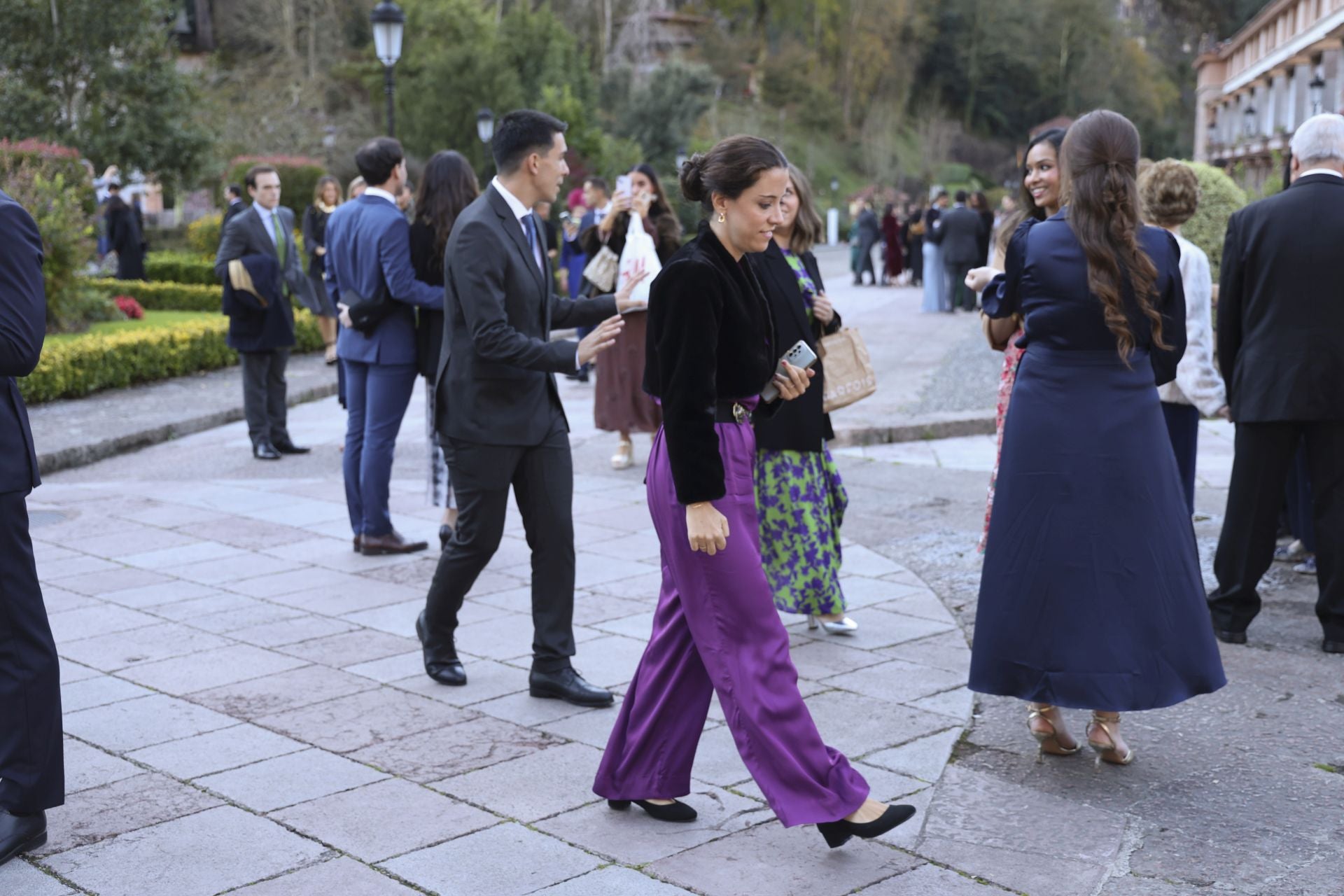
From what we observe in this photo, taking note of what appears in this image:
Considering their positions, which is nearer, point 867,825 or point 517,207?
point 867,825

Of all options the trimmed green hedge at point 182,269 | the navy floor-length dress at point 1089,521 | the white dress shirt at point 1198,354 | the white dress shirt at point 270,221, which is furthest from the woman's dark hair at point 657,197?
the trimmed green hedge at point 182,269

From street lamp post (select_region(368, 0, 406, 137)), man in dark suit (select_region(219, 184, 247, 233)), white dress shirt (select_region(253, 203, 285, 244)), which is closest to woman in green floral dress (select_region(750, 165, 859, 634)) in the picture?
white dress shirt (select_region(253, 203, 285, 244))

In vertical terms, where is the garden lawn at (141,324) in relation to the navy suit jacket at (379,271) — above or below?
below

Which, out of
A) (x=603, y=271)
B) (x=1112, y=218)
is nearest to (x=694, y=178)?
(x=1112, y=218)

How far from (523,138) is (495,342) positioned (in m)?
0.70

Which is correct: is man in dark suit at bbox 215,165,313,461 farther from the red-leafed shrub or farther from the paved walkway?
the red-leafed shrub

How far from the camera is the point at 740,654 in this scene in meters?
3.47

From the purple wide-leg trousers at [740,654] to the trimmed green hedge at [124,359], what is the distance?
28.3ft

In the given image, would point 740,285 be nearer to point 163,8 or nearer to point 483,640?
point 483,640

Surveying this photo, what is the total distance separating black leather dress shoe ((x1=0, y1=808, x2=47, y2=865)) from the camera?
356cm

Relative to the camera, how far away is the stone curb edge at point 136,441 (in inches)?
390

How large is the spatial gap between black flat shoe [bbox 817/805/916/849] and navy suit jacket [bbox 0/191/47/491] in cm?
214

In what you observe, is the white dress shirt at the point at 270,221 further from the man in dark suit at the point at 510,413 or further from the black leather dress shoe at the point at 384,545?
the man in dark suit at the point at 510,413

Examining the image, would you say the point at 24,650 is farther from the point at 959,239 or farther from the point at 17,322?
the point at 959,239
